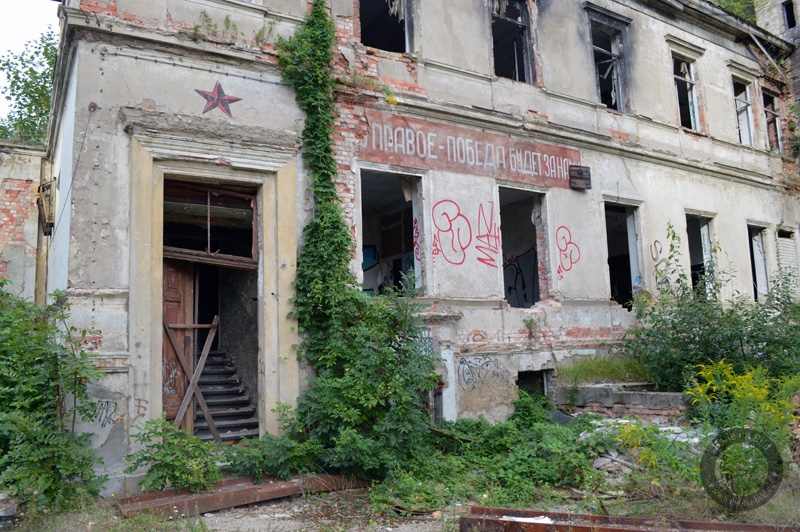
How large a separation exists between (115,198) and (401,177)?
13.3 ft

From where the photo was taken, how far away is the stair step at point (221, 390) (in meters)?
8.58

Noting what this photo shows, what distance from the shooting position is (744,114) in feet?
48.4

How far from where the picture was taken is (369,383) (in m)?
6.72

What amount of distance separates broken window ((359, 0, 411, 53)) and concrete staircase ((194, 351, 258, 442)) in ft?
21.1

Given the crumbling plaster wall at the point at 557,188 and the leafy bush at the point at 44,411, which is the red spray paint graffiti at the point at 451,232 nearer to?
the crumbling plaster wall at the point at 557,188

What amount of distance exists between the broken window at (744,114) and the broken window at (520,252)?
19.4 feet

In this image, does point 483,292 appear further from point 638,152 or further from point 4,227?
point 4,227

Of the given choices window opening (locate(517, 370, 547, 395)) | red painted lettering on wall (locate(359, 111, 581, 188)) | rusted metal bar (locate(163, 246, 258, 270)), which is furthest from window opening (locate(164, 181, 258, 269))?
window opening (locate(517, 370, 547, 395))

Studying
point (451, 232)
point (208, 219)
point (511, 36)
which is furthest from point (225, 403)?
point (511, 36)

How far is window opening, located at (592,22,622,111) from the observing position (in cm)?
1208

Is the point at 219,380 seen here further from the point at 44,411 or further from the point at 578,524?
the point at 578,524

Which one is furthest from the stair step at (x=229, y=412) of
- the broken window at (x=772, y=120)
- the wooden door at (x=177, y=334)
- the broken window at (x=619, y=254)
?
the broken window at (x=772, y=120)

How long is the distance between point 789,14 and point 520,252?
465 inches

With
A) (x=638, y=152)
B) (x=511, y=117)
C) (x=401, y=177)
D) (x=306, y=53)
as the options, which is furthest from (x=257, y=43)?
(x=638, y=152)
